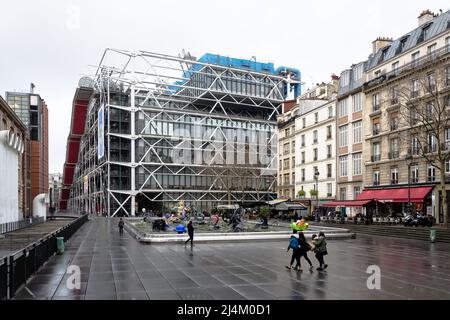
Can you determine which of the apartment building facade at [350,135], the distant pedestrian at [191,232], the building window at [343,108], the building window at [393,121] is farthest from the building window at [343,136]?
the distant pedestrian at [191,232]

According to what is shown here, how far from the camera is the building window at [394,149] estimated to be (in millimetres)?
41941

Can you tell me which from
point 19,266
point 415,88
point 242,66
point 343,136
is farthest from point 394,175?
point 242,66

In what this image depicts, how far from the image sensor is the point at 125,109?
7844 centimetres

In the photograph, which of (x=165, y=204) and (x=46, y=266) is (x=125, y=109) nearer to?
(x=165, y=204)

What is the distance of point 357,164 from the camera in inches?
1946

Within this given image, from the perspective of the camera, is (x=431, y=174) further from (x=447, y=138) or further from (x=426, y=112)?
(x=426, y=112)

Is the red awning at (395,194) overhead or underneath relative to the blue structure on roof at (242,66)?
underneath

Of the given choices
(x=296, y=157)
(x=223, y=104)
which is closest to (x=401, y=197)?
(x=296, y=157)

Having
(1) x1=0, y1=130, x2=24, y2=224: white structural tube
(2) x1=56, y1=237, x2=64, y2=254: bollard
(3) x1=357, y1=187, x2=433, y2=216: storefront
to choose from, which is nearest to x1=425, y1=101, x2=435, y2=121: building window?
(3) x1=357, y1=187, x2=433, y2=216: storefront

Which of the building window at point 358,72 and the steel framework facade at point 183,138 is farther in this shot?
the steel framework facade at point 183,138

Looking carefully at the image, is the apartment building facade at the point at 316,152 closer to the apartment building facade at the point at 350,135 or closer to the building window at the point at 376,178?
the apartment building facade at the point at 350,135

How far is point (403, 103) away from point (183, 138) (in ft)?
162

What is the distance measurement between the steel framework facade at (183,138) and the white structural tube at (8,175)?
3251 centimetres

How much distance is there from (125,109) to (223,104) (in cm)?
2231
